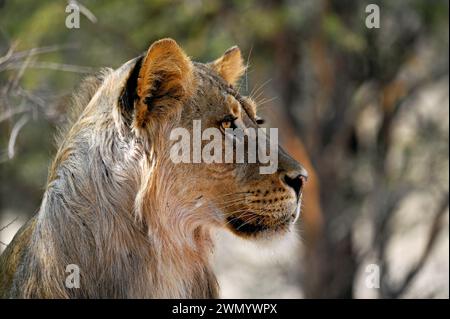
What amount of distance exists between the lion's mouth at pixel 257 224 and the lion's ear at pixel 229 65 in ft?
3.41

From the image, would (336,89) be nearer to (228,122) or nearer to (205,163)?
(228,122)

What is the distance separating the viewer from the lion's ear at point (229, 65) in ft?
18.9

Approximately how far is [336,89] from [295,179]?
9.17 m

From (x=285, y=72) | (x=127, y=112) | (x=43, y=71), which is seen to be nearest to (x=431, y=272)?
(x=285, y=72)

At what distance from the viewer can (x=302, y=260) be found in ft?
45.8

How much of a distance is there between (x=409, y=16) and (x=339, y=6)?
41.3 inches

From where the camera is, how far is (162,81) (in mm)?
4922

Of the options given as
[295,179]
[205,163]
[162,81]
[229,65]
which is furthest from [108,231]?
A: [229,65]

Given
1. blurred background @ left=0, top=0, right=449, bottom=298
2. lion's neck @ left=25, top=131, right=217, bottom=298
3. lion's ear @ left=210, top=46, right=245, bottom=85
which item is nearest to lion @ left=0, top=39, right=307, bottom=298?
lion's neck @ left=25, top=131, right=217, bottom=298

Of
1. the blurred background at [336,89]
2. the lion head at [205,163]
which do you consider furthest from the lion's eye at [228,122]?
the blurred background at [336,89]

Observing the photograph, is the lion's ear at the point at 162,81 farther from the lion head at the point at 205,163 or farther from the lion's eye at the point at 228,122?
the lion's eye at the point at 228,122

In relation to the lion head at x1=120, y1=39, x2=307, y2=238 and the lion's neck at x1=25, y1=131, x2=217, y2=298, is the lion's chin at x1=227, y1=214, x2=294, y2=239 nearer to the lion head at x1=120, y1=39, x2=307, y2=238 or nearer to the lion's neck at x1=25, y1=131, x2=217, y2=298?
the lion head at x1=120, y1=39, x2=307, y2=238

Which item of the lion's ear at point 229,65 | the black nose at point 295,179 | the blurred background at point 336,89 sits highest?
the blurred background at point 336,89
